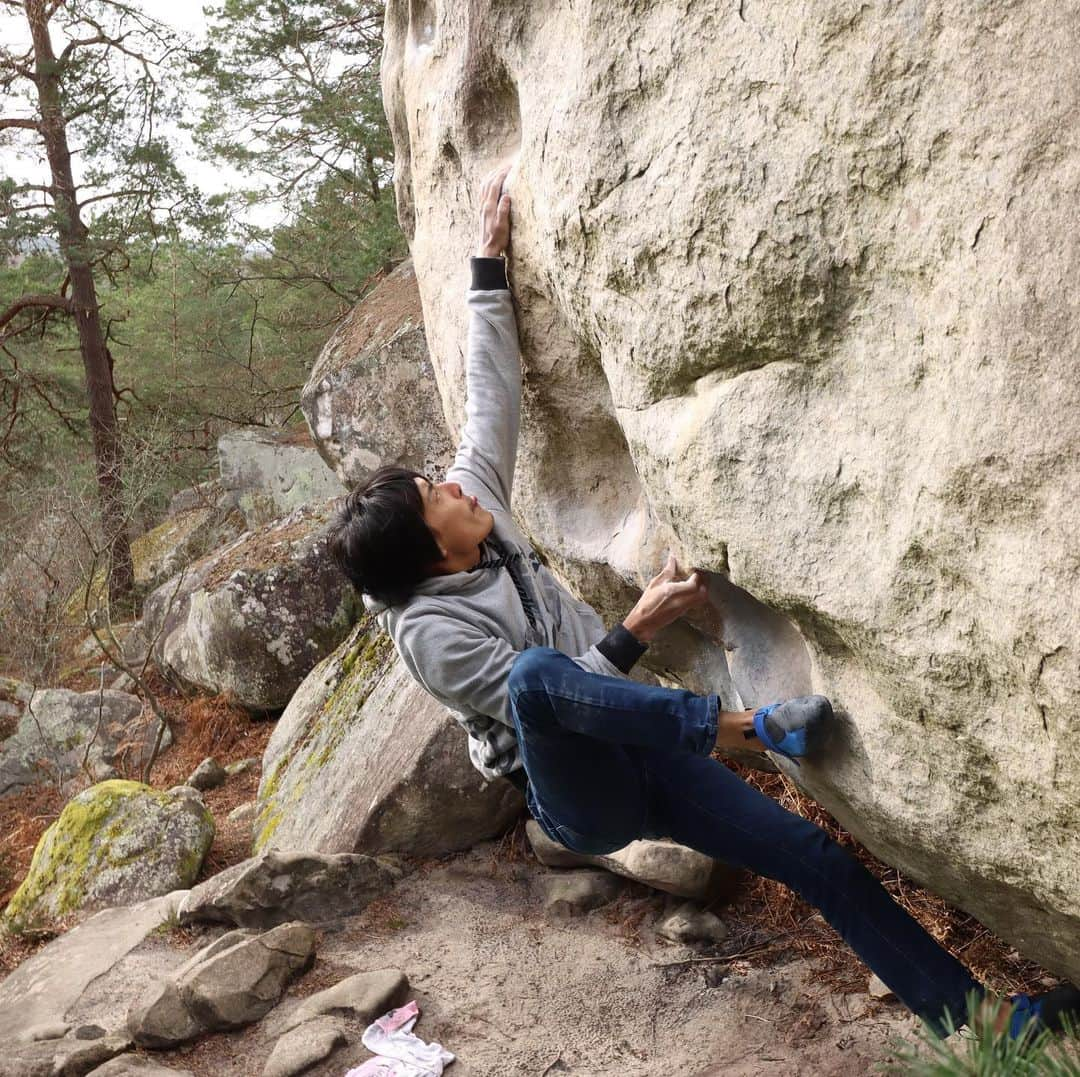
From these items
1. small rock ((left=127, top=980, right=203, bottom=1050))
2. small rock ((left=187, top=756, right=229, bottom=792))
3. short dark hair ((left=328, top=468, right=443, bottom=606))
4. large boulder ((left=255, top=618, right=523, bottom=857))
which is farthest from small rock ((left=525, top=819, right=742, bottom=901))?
small rock ((left=187, top=756, right=229, bottom=792))

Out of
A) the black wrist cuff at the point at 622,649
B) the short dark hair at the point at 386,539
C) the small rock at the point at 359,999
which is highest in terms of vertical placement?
the short dark hair at the point at 386,539

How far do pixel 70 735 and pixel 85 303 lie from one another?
5909 millimetres

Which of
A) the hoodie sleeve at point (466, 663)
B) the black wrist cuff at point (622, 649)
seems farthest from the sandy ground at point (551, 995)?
the hoodie sleeve at point (466, 663)

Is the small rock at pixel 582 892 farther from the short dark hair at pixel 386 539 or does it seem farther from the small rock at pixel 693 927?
the short dark hair at pixel 386 539

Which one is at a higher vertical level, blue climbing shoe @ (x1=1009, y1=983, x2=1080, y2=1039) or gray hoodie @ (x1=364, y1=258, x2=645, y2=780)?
gray hoodie @ (x1=364, y1=258, x2=645, y2=780)

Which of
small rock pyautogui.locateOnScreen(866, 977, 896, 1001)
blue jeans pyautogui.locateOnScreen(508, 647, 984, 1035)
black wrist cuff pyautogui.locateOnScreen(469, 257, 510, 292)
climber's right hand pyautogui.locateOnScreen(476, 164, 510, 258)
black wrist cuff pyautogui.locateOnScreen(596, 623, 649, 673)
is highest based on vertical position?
climber's right hand pyautogui.locateOnScreen(476, 164, 510, 258)

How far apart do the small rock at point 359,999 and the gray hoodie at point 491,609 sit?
124 centimetres

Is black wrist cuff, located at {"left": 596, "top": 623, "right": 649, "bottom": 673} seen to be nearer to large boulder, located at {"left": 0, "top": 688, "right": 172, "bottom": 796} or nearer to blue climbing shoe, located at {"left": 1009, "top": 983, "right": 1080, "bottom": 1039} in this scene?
blue climbing shoe, located at {"left": 1009, "top": 983, "right": 1080, "bottom": 1039}

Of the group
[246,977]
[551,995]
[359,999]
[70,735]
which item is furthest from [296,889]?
[70,735]

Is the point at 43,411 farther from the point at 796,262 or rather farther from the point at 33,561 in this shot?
the point at 796,262

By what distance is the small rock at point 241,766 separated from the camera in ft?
27.7

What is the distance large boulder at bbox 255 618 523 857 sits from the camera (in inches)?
205

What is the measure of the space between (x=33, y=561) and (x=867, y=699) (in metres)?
11.7

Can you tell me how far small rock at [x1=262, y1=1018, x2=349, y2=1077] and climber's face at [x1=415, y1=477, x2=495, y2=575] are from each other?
5.97ft
